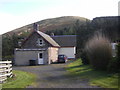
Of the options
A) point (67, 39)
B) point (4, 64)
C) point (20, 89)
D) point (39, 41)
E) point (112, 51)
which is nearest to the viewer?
point (20, 89)

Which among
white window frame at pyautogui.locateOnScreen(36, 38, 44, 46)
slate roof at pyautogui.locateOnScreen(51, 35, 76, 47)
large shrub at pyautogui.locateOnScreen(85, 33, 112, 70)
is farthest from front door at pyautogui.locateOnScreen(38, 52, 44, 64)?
large shrub at pyautogui.locateOnScreen(85, 33, 112, 70)

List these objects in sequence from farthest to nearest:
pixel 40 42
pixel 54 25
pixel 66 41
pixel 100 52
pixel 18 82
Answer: pixel 54 25
pixel 66 41
pixel 40 42
pixel 100 52
pixel 18 82

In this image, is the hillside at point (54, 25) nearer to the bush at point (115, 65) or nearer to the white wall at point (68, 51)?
the white wall at point (68, 51)

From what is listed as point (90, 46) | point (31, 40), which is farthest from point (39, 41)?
point (90, 46)

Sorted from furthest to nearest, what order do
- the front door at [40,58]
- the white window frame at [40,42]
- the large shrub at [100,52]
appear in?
the white window frame at [40,42]
the front door at [40,58]
the large shrub at [100,52]

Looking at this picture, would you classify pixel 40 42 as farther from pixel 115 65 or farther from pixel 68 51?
pixel 115 65

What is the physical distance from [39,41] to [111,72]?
24436 millimetres

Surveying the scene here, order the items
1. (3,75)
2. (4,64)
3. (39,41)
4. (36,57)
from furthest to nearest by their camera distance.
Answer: (39,41), (36,57), (4,64), (3,75)

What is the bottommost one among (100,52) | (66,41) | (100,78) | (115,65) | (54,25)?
(100,78)

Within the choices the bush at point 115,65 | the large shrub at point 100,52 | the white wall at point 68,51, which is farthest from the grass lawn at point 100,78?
the white wall at point 68,51

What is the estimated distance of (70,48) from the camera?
156 feet

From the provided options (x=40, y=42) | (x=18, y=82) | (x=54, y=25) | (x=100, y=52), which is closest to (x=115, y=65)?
(x=100, y=52)

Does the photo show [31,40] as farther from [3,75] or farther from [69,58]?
[3,75]

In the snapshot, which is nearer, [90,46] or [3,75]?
[3,75]
